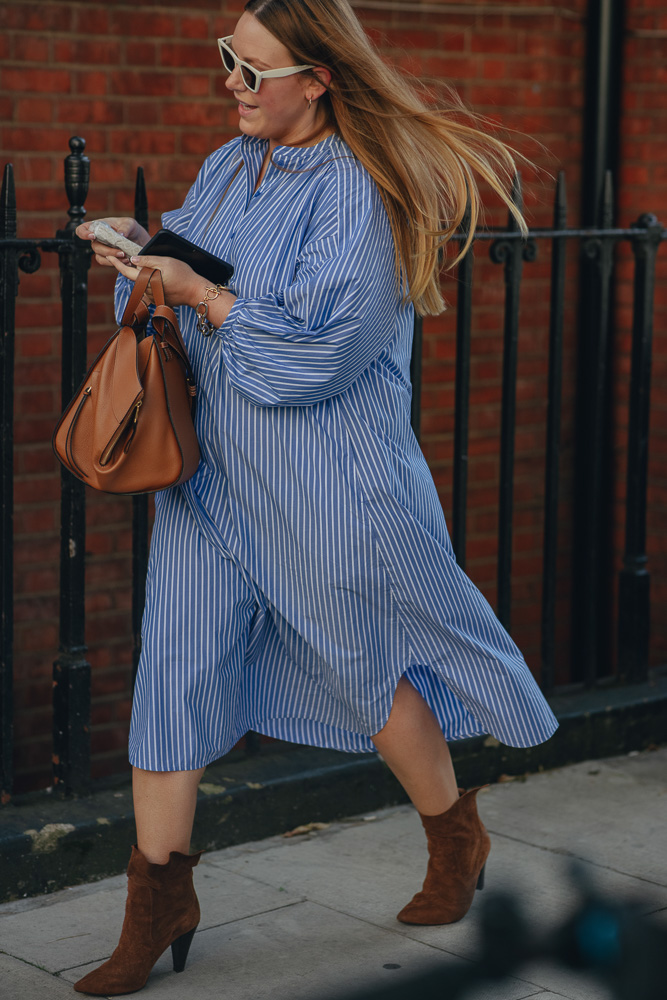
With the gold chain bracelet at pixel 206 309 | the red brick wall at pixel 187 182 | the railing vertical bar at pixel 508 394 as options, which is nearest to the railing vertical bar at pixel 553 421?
the railing vertical bar at pixel 508 394

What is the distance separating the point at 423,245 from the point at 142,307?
1.68 feet

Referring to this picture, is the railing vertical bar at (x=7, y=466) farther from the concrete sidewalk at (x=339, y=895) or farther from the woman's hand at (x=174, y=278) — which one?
the woman's hand at (x=174, y=278)

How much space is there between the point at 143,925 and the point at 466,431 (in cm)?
169

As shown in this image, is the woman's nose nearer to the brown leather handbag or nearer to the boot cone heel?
the brown leather handbag

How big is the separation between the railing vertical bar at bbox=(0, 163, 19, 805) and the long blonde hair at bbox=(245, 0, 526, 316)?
0.84 meters

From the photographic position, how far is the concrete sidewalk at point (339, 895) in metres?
2.52

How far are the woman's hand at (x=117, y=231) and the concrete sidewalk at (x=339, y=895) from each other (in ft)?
4.33

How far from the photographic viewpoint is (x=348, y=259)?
7.45 feet

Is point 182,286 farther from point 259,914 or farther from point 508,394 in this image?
point 508,394

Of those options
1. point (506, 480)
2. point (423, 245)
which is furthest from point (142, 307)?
point (506, 480)

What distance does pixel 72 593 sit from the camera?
10.2 ft

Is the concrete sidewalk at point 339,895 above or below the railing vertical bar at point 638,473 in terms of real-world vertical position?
below

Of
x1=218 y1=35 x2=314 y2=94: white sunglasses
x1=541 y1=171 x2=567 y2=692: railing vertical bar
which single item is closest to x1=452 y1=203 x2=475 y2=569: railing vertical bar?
x1=541 y1=171 x2=567 y2=692: railing vertical bar

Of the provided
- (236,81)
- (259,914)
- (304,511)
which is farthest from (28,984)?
(236,81)
